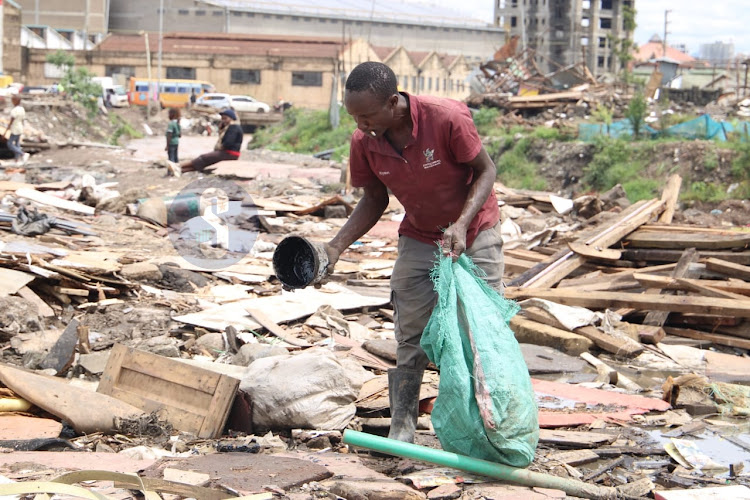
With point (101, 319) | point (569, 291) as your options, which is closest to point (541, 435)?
point (569, 291)

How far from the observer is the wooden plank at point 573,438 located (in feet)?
13.0

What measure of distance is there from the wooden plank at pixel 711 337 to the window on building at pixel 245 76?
156ft

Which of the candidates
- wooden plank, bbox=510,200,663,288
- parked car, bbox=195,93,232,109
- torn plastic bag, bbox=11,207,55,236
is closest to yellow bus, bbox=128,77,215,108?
parked car, bbox=195,93,232,109

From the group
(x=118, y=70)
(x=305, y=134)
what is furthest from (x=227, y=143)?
(x=118, y=70)

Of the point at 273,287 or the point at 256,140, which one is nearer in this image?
the point at 273,287

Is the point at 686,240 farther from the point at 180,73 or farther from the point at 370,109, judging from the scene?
the point at 180,73

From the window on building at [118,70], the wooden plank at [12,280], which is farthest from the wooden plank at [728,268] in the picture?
the window on building at [118,70]

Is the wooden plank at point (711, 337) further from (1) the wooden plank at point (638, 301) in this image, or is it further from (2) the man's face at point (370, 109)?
(2) the man's face at point (370, 109)

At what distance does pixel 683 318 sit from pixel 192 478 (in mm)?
4696

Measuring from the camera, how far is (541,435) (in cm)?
402

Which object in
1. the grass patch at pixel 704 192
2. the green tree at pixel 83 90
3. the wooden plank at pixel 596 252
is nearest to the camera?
the wooden plank at pixel 596 252

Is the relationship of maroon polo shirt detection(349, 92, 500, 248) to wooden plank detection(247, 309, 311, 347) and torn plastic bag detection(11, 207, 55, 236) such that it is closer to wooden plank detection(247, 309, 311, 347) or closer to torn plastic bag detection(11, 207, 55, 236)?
wooden plank detection(247, 309, 311, 347)

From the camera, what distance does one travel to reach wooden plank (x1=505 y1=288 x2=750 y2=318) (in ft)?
20.0

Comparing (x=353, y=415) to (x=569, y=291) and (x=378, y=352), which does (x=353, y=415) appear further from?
(x=569, y=291)
